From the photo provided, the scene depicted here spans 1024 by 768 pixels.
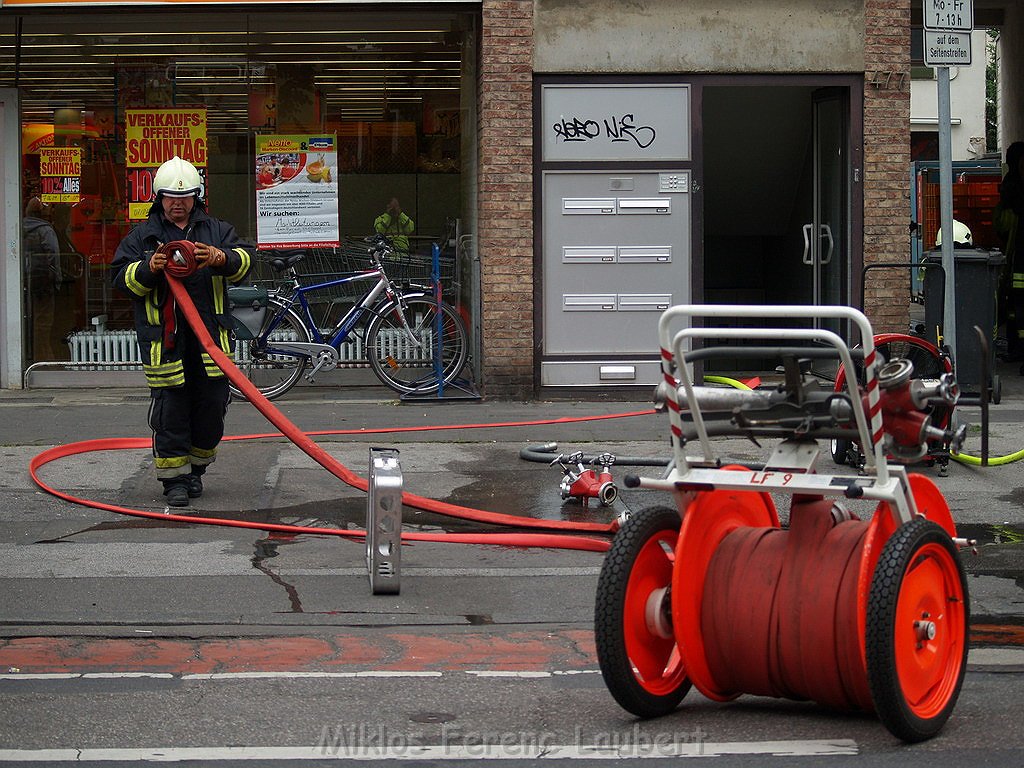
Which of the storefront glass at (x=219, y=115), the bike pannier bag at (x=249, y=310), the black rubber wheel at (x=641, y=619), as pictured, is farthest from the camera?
the storefront glass at (x=219, y=115)

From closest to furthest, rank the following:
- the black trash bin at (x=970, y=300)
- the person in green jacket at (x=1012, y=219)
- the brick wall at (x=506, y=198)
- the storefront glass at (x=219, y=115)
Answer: the black trash bin at (x=970, y=300)
the brick wall at (x=506, y=198)
the storefront glass at (x=219, y=115)
the person in green jacket at (x=1012, y=219)

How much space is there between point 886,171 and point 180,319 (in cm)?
699

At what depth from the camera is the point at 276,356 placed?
43.4 feet

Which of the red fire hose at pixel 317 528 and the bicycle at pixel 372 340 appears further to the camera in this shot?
the bicycle at pixel 372 340

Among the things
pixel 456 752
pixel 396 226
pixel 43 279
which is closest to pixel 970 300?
pixel 396 226

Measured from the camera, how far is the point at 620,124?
1281 cm

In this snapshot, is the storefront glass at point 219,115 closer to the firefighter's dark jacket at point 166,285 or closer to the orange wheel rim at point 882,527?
the firefighter's dark jacket at point 166,285

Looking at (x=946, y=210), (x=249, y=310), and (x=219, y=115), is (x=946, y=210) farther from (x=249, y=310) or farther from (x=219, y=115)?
(x=219, y=115)

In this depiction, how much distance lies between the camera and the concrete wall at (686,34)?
1270 cm

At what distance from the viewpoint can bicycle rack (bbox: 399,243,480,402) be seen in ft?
42.6

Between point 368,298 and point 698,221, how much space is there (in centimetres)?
299

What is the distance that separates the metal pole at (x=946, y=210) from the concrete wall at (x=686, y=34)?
9.25 feet

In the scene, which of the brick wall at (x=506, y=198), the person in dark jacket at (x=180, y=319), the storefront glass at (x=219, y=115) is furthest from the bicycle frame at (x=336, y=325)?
the person in dark jacket at (x=180, y=319)

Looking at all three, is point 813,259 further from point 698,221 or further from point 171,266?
point 171,266
